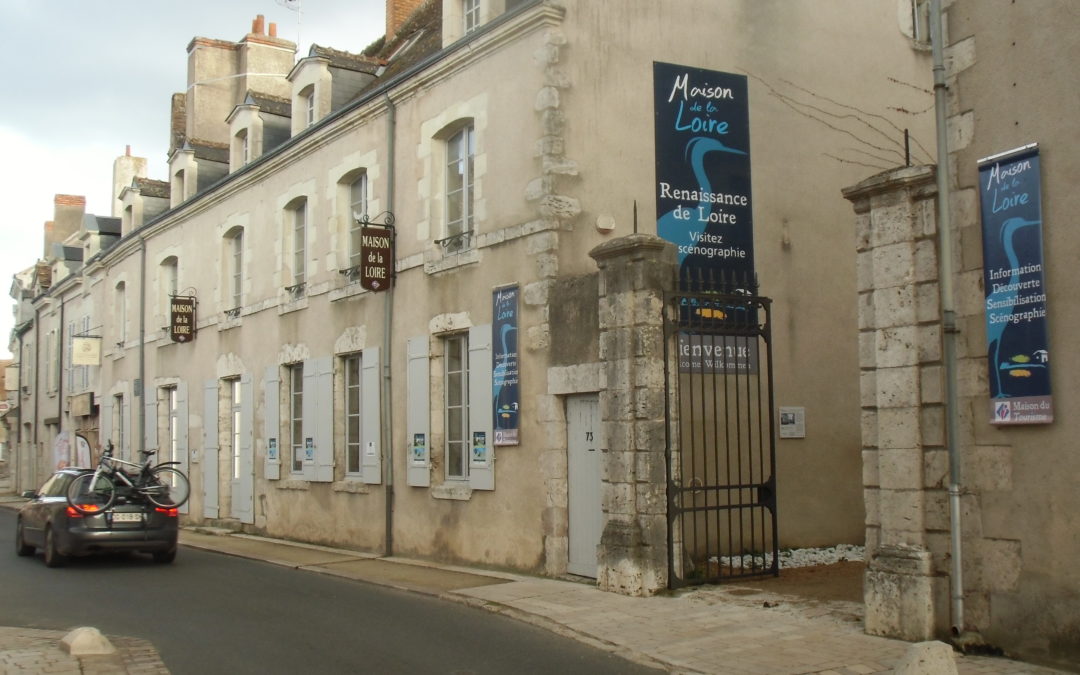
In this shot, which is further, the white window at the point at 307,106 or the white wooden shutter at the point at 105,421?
the white wooden shutter at the point at 105,421

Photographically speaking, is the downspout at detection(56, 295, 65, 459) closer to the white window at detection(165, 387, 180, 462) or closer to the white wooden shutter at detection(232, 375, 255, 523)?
the white window at detection(165, 387, 180, 462)

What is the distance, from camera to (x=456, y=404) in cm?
1352

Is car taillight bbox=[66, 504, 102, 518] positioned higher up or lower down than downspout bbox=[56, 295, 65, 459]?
lower down

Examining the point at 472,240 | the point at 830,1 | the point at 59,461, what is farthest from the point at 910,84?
the point at 59,461

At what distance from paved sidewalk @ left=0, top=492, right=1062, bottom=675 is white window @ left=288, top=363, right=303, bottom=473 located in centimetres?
635

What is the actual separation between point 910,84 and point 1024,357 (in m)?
8.62

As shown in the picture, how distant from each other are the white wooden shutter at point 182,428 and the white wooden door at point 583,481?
12560 millimetres

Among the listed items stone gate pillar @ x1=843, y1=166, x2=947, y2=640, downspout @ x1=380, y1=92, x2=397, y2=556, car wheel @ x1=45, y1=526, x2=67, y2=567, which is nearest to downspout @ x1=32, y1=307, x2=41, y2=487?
car wheel @ x1=45, y1=526, x2=67, y2=567

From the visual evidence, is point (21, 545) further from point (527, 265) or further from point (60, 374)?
point (60, 374)

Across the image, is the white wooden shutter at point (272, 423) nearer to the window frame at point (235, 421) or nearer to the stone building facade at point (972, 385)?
the window frame at point (235, 421)

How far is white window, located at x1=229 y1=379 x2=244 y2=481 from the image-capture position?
64.6 feet

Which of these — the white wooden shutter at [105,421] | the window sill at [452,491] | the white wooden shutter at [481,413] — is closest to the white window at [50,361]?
the white wooden shutter at [105,421]

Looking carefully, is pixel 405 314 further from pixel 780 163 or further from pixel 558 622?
pixel 558 622

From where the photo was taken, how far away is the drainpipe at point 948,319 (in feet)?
24.0
